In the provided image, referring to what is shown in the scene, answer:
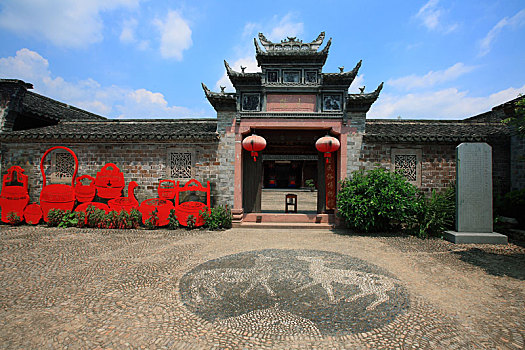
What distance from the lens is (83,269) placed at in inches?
185

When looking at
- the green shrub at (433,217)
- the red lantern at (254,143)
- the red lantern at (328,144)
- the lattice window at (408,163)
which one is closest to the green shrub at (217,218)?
the red lantern at (254,143)

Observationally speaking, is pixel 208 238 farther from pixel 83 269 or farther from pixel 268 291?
pixel 268 291

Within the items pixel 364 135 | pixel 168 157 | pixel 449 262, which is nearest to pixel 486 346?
pixel 449 262

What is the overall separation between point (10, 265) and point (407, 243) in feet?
30.7

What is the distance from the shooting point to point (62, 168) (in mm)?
9242

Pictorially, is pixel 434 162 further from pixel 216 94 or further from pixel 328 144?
pixel 216 94

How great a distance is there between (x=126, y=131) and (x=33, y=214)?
4282mm

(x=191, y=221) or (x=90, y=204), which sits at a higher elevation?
(x=90, y=204)

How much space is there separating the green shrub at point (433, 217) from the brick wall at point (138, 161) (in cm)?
626

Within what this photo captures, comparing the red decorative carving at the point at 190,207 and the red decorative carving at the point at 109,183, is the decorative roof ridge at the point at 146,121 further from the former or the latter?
the red decorative carving at the point at 190,207

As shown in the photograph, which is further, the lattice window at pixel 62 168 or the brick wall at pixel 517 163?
the lattice window at pixel 62 168

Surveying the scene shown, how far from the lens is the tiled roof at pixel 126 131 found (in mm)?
8773

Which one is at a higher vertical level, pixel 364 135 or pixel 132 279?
pixel 364 135

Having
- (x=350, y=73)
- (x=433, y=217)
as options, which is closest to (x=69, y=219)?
(x=350, y=73)
